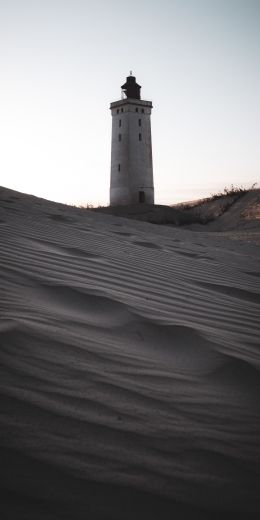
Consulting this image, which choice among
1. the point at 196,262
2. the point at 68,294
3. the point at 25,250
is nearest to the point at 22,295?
the point at 68,294

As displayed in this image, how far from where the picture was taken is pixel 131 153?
30984mm

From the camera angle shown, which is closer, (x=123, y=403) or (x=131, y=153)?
(x=123, y=403)

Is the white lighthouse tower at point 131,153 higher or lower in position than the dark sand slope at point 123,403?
→ higher

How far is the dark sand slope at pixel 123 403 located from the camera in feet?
2.48

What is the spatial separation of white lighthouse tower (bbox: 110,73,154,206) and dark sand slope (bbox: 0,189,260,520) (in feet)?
97.0

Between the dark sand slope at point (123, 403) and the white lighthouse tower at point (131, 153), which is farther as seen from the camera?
the white lighthouse tower at point (131, 153)

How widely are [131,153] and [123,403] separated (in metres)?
31.2

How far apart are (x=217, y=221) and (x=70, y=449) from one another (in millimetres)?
17469

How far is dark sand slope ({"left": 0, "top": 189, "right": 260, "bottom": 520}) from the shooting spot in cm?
76

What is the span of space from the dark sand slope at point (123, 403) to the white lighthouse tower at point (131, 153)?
2955 centimetres

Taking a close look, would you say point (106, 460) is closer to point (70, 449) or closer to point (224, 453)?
point (70, 449)

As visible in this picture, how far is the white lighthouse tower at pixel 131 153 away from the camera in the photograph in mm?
30984

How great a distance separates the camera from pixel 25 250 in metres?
2.82

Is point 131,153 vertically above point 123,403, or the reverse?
point 131,153
